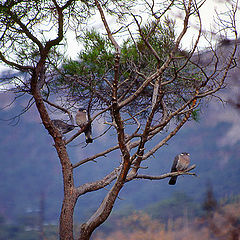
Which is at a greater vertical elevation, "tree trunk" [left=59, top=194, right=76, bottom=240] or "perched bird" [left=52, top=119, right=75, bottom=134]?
"perched bird" [left=52, top=119, right=75, bottom=134]

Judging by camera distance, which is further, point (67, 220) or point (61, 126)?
point (61, 126)

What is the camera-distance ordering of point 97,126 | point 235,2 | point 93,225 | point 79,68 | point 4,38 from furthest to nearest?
point 97,126 < point 79,68 < point 4,38 < point 93,225 < point 235,2

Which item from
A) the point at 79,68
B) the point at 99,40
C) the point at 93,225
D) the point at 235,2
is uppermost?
the point at 99,40

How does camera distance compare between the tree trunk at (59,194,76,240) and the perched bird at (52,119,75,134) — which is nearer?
the tree trunk at (59,194,76,240)

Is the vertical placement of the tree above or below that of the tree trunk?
above

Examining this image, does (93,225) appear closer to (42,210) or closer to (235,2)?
(42,210)

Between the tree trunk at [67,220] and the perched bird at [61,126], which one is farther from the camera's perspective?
the perched bird at [61,126]

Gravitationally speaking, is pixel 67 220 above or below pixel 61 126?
below

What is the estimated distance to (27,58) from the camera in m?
3.45

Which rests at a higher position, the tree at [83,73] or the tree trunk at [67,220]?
the tree at [83,73]

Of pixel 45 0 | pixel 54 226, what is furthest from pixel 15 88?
pixel 54 226

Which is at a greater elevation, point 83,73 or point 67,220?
point 83,73

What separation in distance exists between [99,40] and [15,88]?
99 centimetres

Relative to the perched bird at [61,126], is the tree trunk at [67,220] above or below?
below
